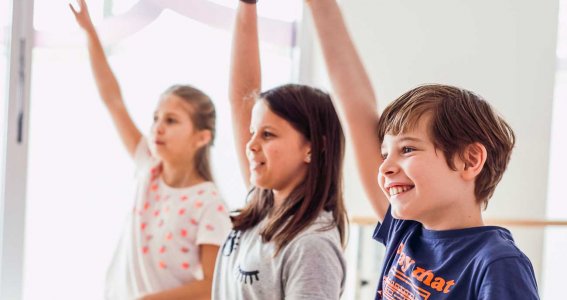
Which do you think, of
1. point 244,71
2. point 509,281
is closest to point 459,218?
point 509,281

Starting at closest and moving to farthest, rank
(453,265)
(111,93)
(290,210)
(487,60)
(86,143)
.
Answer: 1. (453,265)
2. (290,210)
3. (111,93)
4. (86,143)
5. (487,60)

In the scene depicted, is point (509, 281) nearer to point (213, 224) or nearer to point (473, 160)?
point (473, 160)

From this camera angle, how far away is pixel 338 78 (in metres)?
1.44

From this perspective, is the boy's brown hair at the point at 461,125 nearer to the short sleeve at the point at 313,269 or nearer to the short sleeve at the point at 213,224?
the short sleeve at the point at 313,269

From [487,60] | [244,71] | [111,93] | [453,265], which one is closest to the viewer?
[453,265]

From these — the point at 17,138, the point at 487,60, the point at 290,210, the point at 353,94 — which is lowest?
the point at 290,210

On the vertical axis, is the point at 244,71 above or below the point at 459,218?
above

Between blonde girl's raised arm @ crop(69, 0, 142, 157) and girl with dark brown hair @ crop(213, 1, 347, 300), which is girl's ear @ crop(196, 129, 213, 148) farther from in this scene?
girl with dark brown hair @ crop(213, 1, 347, 300)

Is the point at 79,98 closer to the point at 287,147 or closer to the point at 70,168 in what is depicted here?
the point at 70,168

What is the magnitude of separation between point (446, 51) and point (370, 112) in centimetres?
147

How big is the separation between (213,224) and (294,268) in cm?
60

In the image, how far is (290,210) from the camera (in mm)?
1507

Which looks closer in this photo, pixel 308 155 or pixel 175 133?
pixel 308 155

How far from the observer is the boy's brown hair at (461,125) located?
109 cm
